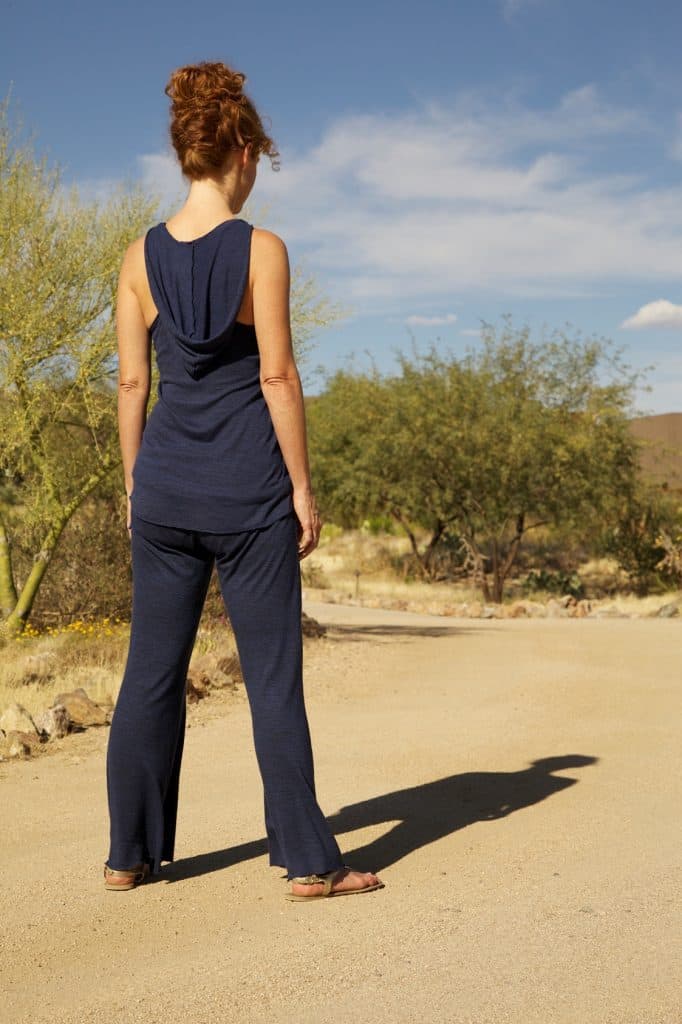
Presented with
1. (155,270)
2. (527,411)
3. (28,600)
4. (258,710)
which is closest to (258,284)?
(155,270)

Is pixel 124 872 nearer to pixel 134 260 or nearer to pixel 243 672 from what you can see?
pixel 243 672

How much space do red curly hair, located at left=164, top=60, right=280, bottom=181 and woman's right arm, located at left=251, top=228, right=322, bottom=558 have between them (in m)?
0.32

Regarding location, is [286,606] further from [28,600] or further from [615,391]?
[615,391]

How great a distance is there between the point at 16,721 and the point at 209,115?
13.5ft

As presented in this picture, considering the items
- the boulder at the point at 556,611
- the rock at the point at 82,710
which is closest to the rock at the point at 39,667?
the rock at the point at 82,710

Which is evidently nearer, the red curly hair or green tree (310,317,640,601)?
the red curly hair

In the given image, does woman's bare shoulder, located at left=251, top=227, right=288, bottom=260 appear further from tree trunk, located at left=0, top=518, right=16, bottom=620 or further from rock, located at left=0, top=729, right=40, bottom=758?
tree trunk, located at left=0, top=518, right=16, bottom=620

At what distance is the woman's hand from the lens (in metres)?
3.83

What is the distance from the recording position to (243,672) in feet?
12.6

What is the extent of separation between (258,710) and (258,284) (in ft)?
4.45

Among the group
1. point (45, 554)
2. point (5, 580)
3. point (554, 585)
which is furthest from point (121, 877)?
point (554, 585)

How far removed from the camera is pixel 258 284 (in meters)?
3.75

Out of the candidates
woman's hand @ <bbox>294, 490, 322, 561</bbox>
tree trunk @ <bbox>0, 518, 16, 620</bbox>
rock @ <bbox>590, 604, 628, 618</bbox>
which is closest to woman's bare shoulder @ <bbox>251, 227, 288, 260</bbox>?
woman's hand @ <bbox>294, 490, 322, 561</bbox>

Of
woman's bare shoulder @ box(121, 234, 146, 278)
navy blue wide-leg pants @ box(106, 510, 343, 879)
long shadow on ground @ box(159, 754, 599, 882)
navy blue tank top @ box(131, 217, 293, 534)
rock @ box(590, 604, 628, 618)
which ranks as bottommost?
rock @ box(590, 604, 628, 618)
